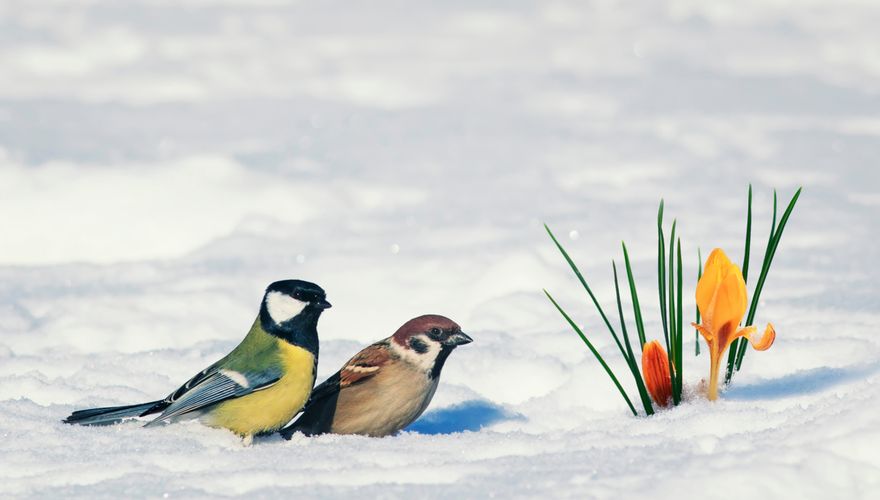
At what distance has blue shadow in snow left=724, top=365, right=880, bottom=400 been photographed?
14.4ft

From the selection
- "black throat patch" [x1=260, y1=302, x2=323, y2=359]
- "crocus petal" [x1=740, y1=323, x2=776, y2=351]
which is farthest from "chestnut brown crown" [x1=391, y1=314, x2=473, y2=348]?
"crocus petal" [x1=740, y1=323, x2=776, y2=351]

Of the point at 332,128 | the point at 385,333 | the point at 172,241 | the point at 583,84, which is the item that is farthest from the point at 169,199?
the point at 583,84

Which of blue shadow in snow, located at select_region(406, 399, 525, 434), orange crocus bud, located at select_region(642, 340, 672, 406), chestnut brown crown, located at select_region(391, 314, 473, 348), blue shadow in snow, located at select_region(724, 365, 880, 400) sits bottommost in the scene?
blue shadow in snow, located at select_region(406, 399, 525, 434)

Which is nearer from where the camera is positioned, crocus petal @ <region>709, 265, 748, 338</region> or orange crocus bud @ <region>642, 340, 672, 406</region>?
crocus petal @ <region>709, 265, 748, 338</region>

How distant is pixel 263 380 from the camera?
3.91 meters

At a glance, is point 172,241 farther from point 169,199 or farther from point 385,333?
point 385,333

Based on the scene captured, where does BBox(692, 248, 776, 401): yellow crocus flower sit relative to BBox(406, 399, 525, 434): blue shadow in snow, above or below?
above

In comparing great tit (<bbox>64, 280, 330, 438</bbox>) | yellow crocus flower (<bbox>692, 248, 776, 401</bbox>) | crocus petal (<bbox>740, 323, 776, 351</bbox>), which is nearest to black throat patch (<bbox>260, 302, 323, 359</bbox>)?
great tit (<bbox>64, 280, 330, 438</bbox>)

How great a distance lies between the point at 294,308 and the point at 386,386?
40cm

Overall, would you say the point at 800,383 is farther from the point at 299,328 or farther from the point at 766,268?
the point at 299,328

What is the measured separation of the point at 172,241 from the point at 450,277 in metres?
1.91

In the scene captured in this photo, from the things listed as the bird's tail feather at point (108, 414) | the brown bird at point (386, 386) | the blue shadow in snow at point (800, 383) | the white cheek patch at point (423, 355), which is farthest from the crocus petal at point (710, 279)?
the bird's tail feather at point (108, 414)

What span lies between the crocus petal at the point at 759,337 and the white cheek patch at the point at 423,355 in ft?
3.22

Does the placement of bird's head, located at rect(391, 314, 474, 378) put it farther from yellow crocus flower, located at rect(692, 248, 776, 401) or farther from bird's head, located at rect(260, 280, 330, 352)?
yellow crocus flower, located at rect(692, 248, 776, 401)
